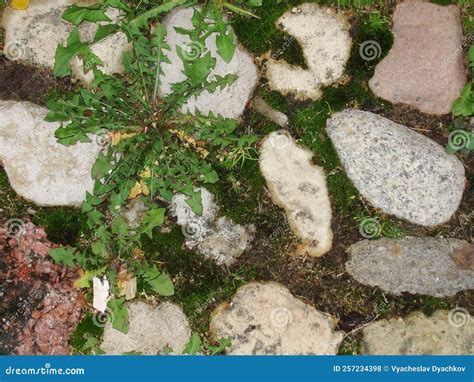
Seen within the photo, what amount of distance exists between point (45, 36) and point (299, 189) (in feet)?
8.03

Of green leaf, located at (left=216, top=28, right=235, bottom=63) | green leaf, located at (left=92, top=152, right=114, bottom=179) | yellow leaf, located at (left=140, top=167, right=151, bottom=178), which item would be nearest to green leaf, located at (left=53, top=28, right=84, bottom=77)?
green leaf, located at (left=92, top=152, right=114, bottom=179)

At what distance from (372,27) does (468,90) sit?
919mm

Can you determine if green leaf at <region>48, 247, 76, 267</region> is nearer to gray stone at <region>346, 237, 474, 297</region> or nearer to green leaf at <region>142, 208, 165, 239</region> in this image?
green leaf at <region>142, 208, 165, 239</region>

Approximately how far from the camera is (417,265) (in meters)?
4.02

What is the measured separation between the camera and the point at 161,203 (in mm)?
4152

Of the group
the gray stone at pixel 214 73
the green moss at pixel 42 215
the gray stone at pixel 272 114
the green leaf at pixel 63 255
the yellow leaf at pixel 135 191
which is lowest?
the green leaf at pixel 63 255

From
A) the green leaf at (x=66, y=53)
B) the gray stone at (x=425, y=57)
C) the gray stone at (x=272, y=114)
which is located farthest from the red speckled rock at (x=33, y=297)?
the gray stone at (x=425, y=57)

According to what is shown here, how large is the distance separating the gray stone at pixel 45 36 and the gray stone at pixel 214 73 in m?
0.42

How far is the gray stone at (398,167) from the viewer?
3.96 m

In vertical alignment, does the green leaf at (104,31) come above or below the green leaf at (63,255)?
above

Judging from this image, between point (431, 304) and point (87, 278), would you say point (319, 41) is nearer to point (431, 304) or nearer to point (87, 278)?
point (431, 304)

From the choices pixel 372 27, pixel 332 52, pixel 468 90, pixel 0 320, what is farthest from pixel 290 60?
pixel 0 320

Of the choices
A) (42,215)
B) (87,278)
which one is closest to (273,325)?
(87,278)

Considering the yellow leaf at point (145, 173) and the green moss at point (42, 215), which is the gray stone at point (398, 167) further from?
the green moss at point (42, 215)
